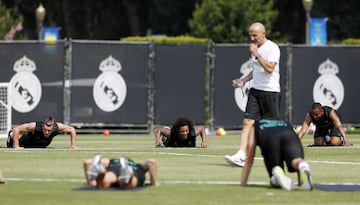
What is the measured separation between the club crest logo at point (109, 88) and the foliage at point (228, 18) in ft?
60.1

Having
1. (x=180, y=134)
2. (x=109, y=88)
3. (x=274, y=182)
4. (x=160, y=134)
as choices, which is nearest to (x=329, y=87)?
(x=109, y=88)

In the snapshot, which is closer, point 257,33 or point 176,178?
point 176,178

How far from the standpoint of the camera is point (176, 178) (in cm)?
1794

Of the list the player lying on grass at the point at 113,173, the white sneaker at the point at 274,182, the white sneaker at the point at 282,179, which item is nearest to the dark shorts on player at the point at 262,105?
the white sneaker at the point at 274,182

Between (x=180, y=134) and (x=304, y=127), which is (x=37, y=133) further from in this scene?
(x=304, y=127)

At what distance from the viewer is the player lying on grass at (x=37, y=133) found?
80.6ft

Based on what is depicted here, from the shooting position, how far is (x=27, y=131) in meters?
24.9

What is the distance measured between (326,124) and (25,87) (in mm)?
10352

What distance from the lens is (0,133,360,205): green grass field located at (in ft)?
49.6

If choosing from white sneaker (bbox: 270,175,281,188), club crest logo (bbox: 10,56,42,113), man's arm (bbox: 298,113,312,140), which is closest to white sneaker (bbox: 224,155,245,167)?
white sneaker (bbox: 270,175,281,188)

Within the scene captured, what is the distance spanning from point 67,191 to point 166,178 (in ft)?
7.64

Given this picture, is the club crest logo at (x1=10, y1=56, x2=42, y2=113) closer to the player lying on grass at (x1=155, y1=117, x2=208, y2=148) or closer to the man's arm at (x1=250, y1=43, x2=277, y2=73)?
the player lying on grass at (x1=155, y1=117, x2=208, y2=148)

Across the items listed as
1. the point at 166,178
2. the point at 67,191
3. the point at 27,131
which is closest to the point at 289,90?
the point at 27,131

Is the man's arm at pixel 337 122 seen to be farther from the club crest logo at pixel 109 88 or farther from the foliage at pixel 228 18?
the foliage at pixel 228 18
